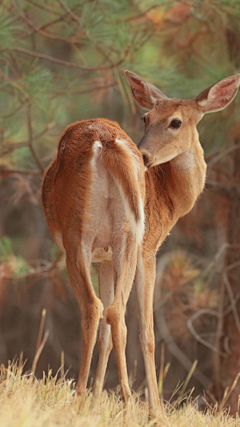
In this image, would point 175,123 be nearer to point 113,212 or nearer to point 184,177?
point 184,177

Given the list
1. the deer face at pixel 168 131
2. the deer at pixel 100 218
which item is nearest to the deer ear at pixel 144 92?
the deer face at pixel 168 131

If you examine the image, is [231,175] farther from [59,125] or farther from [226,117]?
[59,125]

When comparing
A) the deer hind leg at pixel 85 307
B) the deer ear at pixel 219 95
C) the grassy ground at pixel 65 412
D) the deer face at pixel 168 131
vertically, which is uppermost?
the deer ear at pixel 219 95

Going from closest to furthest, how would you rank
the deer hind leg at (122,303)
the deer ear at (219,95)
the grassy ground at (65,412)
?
the grassy ground at (65,412), the deer hind leg at (122,303), the deer ear at (219,95)

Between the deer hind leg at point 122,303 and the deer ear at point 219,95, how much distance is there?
0.89m

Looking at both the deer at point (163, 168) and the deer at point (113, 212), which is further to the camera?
the deer at point (163, 168)

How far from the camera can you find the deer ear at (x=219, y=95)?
2689 mm

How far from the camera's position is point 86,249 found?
2100 mm

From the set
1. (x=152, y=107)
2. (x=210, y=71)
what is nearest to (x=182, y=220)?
(x=210, y=71)

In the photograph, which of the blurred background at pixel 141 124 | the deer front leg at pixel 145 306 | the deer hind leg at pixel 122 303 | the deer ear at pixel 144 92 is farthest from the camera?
the blurred background at pixel 141 124

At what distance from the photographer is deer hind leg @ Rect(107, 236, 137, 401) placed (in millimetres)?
2020

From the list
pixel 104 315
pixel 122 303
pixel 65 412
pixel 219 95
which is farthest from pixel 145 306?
pixel 219 95

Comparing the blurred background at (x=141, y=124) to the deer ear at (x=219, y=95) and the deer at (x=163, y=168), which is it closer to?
the deer at (x=163, y=168)

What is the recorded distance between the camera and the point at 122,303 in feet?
6.74
